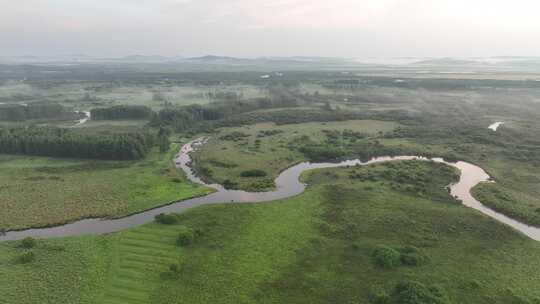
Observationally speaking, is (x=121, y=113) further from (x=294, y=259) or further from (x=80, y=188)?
(x=294, y=259)

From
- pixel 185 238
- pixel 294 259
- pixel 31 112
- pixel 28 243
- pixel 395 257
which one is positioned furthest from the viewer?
pixel 31 112

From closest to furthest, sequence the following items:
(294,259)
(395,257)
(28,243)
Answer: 1. (395,257)
2. (294,259)
3. (28,243)

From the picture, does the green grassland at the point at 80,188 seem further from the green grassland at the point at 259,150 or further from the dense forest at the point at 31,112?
the dense forest at the point at 31,112

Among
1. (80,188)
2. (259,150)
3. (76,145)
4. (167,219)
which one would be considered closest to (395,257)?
(167,219)

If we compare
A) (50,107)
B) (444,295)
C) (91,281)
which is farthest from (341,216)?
(50,107)

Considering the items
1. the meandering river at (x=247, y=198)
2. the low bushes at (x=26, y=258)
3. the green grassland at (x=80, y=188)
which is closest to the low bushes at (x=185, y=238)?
the meandering river at (x=247, y=198)

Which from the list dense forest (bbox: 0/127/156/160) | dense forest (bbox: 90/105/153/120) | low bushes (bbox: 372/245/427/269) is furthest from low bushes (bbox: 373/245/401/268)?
dense forest (bbox: 90/105/153/120)

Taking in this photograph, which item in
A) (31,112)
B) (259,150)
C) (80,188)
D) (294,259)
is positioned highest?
(31,112)
